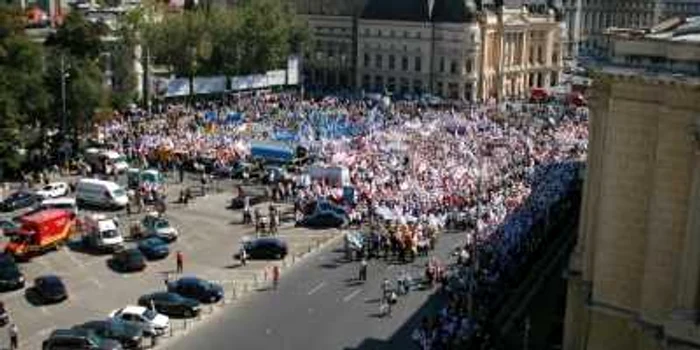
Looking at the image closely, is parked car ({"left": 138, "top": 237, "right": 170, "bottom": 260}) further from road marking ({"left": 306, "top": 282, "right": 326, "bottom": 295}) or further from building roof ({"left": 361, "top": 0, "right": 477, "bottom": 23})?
building roof ({"left": 361, "top": 0, "right": 477, "bottom": 23})

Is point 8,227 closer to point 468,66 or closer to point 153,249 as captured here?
point 153,249

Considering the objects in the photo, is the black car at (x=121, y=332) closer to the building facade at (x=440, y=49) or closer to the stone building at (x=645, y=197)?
the stone building at (x=645, y=197)

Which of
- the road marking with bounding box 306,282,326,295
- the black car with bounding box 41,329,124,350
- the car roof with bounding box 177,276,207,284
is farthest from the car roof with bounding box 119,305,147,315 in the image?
the road marking with bounding box 306,282,326,295

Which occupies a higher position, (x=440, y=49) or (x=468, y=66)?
(x=440, y=49)

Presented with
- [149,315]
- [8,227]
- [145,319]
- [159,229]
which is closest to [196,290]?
[149,315]

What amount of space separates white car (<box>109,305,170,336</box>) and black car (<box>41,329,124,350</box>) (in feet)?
6.24

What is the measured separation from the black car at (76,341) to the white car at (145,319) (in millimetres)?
1902

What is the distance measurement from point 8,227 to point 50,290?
9.36 m

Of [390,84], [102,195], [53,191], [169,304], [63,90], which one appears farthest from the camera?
[390,84]

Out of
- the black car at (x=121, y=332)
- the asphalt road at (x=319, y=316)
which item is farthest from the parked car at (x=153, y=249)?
the black car at (x=121, y=332)

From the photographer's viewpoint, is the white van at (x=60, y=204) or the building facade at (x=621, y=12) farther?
the building facade at (x=621, y=12)

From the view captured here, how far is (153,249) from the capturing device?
44375 millimetres

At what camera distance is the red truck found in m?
43.3

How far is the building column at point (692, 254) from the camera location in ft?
80.5
